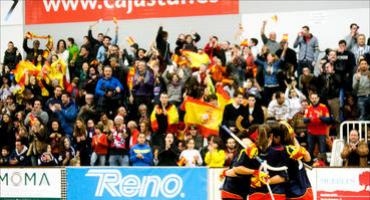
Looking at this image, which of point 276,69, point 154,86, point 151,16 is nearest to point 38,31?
point 151,16

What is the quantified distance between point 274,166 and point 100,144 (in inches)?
310

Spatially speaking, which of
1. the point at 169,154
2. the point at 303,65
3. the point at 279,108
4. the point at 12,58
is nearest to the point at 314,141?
the point at 279,108

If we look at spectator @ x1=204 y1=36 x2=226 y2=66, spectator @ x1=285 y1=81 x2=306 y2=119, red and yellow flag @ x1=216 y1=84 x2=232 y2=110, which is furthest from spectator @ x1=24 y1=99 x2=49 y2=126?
spectator @ x1=285 y1=81 x2=306 y2=119

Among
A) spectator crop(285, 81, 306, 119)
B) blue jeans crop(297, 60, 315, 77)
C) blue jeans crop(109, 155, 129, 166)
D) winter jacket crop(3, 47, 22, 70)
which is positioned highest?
winter jacket crop(3, 47, 22, 70)

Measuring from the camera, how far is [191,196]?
16.0 metres

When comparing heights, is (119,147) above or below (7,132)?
below

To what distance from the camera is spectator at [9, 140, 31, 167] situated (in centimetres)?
2159

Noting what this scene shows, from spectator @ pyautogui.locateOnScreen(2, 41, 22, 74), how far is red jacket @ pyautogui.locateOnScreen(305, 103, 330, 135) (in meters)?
9.17

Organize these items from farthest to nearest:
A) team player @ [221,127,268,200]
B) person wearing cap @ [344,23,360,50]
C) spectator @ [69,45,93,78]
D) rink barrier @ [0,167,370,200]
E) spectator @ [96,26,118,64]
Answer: spectator @ [69,45,93,78] → spectator @ [96,26,118,64] → person wearing cap @ [344,23,360,50] → rink barrier @ [0,167,370,200] → team player @ [221,127,268,200]

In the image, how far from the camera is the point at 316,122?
19.0m

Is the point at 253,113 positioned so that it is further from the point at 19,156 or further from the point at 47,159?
the point at 19,156

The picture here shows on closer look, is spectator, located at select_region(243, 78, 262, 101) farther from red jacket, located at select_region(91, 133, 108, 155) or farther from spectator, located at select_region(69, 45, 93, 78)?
spectator, located at select_region(69, 45, 93, 78)

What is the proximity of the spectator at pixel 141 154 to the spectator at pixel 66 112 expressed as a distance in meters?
3.50

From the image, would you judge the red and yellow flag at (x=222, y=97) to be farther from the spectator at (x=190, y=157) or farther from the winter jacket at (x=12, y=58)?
→ the winter jacket at (x=12, y=58)
